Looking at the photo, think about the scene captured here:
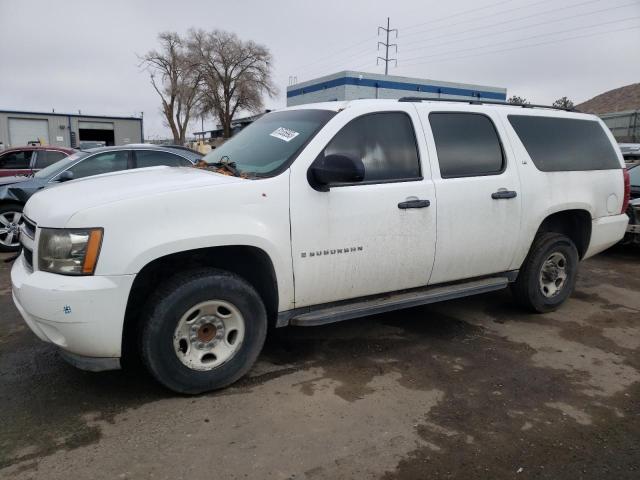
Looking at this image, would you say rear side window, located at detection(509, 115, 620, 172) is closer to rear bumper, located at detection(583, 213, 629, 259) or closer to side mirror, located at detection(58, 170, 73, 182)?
rear bumper, located at detection(583, 213, 629, 259)

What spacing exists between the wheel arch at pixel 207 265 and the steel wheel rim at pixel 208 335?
0.94 ft

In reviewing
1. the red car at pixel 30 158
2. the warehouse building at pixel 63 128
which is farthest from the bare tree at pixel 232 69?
the red car at pixel 30 158

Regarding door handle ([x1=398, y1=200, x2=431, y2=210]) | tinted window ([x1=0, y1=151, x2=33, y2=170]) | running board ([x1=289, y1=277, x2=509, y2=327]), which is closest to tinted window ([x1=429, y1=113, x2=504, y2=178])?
door handle ([x1=398, y1=200, x2=431, y2=210])

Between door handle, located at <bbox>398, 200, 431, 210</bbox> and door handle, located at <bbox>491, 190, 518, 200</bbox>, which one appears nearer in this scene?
door handle, located at <bbox>398, 200, 431, 210</bbox>

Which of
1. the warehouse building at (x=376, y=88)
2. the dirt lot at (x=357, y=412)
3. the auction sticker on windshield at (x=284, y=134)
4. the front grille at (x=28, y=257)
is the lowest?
the dirt lot at (x=357, y=412)

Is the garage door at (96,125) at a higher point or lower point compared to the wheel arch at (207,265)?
higher

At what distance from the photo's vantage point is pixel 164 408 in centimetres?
313

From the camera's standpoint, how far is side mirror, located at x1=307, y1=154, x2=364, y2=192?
129 inches

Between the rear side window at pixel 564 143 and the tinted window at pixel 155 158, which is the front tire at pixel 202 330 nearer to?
the rear side window at pixel 564 143

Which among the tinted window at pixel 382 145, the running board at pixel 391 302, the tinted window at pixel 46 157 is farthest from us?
the tinted window at pixel 46 157

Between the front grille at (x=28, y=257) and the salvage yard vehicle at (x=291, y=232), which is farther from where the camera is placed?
the front grille at (x=28, y=257)

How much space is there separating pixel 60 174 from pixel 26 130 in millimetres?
37628

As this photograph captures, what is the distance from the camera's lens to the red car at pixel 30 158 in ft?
33.1

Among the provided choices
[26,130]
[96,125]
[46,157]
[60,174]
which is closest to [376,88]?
[46,157]
